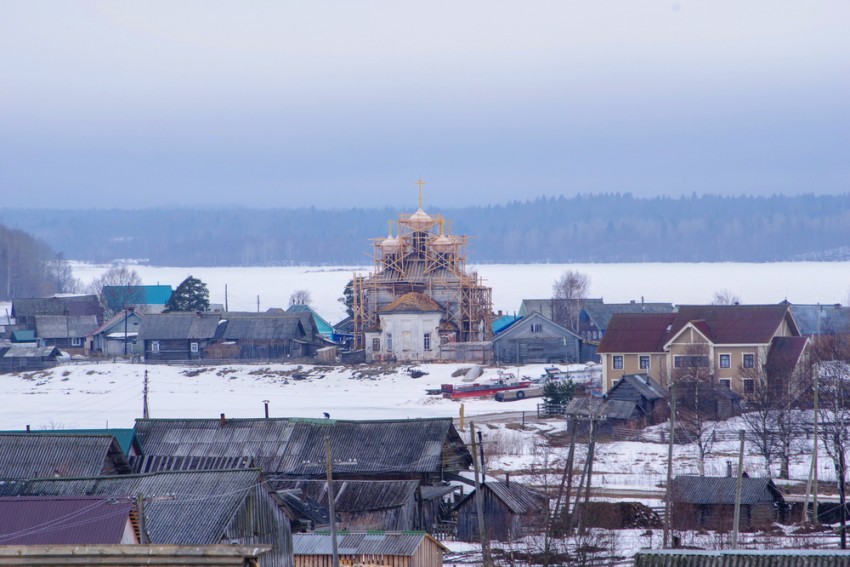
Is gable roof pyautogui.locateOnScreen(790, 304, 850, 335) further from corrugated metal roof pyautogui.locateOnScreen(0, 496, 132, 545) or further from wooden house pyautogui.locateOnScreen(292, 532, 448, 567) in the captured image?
corrugated metal roof pyautogui.locateOnScreen(0, 496, 132, 545)

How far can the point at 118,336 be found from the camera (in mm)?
69188

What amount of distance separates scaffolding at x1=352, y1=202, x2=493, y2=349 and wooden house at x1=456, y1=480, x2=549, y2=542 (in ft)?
112

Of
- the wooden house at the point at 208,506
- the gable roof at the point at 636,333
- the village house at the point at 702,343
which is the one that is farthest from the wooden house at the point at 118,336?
the wooden house at the point at 208,506

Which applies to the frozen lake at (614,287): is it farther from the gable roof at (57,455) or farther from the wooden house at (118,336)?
the gable roof at (57,455)

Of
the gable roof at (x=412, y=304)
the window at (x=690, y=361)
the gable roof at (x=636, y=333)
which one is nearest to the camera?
the window at (x=690, y=361)

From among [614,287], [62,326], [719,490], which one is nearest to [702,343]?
[719,490]

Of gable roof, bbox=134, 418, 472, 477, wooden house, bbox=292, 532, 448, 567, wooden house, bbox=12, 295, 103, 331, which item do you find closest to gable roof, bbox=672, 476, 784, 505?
gable roof, bbox=134, 418, 472, 477

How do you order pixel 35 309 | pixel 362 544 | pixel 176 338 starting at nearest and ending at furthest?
pixel 362 544 < pixel 176 338 < pixel 35 309

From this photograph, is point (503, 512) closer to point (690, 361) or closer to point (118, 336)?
point (690, 361)

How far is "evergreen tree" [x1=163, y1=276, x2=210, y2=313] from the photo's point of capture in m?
77.1

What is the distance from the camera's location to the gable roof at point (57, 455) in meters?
25.9

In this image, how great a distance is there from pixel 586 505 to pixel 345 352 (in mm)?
37849

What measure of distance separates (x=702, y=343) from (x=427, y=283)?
2139 cm

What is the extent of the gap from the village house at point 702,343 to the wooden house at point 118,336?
28.2 metres
